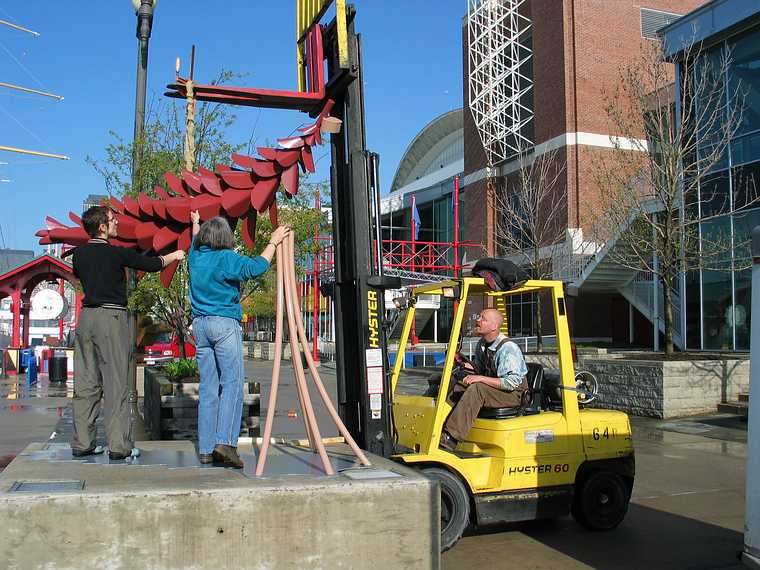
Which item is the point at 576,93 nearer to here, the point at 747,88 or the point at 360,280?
the point at 747,88

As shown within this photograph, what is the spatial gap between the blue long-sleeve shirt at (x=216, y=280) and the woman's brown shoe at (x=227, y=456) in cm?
86

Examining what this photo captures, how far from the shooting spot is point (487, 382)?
249 inches

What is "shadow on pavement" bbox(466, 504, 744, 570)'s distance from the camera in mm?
5883

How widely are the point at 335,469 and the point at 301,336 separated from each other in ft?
2.82

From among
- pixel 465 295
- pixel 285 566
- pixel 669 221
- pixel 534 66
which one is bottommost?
pixel 285 566

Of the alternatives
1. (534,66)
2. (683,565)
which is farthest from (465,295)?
(534,66)

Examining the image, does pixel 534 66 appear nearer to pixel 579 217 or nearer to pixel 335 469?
pixel 579 217

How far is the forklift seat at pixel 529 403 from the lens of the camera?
21.1 feet

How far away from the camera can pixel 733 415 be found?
1428 centimetres

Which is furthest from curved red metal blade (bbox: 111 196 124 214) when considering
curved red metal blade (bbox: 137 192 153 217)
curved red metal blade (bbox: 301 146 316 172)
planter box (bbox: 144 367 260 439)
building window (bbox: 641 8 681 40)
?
building window (bbox: 641 8 681 40)

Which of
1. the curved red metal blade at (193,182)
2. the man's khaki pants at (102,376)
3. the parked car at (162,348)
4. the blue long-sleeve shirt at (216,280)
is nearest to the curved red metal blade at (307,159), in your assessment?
the curved red metal blade at (193,182)

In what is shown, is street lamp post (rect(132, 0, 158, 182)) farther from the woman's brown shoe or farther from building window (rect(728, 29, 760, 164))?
building window (rect(728, 29, 760, 164))

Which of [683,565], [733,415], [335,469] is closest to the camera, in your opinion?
[335,469]

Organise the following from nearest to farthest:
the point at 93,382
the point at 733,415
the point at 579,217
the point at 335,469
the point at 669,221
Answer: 1. the point at 335,469
2. the point at 93,382
3. the point at 733,415
4. the point at 669,221
5. the point at 579,217
